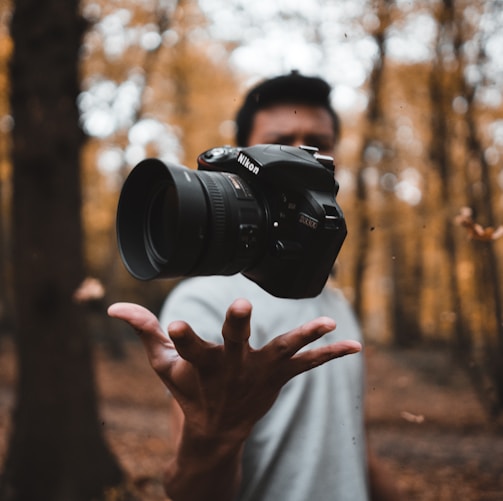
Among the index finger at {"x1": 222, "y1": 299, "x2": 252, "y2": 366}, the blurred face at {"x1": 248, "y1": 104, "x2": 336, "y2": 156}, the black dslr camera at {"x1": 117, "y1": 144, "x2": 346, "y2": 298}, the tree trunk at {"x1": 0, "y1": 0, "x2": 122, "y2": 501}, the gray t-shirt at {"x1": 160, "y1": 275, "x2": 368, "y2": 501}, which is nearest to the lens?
the index finger at {"x1": 222, "y1": 299, "x2": 252, "y2": 366}

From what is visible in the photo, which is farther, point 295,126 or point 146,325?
point 295,126

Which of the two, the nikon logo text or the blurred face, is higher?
the blurred face

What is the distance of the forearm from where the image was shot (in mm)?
887

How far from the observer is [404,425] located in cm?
561

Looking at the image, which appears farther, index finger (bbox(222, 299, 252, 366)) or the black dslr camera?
the black dslr camera

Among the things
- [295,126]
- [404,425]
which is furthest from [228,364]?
[404,425]

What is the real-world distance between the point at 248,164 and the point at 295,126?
0.57 meters

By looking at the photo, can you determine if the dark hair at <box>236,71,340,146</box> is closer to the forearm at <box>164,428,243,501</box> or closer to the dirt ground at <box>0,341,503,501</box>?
the dirt ground at <box>0,341,503,501</box>

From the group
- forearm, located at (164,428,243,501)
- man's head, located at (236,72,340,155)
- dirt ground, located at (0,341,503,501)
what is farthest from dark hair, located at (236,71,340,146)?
forearm, located at (164,428,243,501)

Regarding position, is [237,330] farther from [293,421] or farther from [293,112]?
[293,112]

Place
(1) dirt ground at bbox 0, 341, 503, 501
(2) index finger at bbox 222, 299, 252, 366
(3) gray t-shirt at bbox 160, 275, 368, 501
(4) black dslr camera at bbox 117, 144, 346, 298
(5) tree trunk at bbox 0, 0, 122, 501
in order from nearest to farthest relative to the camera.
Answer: (2) index finger at bbox 222, 299, 252, 366 < (4) black dslr camera at bbox 117, 144, 346, 298 < (3) gray t-shirt at bbox 160, 275, 368, 501 < (5) tree trunk at bbox 0, 0, 122, 501 < (1) dirt ground at bbox 0, 341, 503, 501

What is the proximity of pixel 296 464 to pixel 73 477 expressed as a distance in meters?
2.02

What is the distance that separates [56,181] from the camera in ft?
9.09

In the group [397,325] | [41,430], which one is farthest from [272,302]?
[397,325]
